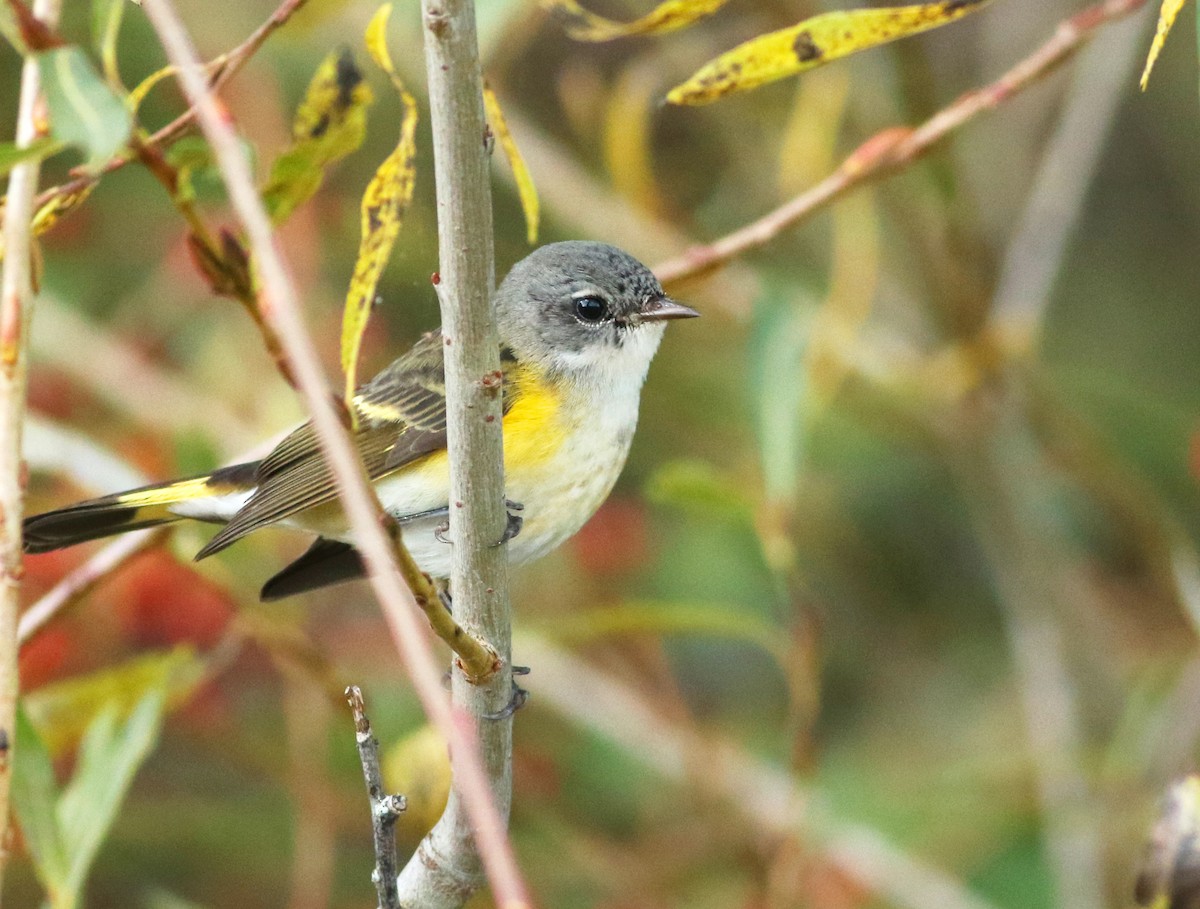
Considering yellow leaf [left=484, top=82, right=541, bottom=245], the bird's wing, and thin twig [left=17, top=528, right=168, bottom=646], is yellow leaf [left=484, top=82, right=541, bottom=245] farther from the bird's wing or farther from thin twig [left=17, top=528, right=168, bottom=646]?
thin twig [left=17, top=528, right=168, bottom=646]

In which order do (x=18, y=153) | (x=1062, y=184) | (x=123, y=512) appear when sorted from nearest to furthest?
1. (x=18, y=153)
2. (x=123, y=512)
3. (x=1062, y=184)

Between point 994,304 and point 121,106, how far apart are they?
322cm

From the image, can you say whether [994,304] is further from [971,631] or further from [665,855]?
[665,855]

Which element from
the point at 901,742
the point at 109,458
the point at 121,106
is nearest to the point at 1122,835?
the point at 901,742

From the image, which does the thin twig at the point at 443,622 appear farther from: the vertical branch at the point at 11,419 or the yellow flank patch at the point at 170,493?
the yellow flank patch at the point at 170,493

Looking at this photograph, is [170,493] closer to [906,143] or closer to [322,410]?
[906,143]

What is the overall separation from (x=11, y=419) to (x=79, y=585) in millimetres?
934

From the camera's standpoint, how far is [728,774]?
3748mm

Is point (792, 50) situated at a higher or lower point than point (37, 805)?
higher

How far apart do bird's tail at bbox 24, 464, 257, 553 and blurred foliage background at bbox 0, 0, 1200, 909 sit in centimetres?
7

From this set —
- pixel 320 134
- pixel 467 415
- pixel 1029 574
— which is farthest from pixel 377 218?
pixel 1029 574

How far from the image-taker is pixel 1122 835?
394cm

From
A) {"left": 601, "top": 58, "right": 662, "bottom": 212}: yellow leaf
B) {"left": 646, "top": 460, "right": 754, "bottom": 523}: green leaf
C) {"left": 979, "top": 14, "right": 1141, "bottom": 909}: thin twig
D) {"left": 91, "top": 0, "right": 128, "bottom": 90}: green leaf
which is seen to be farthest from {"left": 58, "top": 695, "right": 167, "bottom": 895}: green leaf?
{"left": 979, "top": 14, "right": 1141, "bottom": 909}: thin twig

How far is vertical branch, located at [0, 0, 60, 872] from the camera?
147 centimetres
